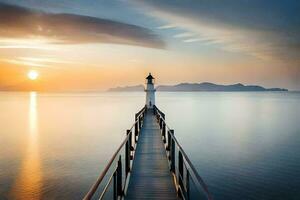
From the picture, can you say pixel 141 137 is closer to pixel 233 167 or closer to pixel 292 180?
pixel 233 167

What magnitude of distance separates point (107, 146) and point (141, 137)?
10347mm

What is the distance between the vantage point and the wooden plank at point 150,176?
232 inches

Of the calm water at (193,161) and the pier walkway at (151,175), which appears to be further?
the calm water at (193,161)

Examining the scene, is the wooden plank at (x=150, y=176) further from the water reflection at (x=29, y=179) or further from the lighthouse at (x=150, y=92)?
the lighthouse at (x=150, y=92)

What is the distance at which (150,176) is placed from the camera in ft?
23.3

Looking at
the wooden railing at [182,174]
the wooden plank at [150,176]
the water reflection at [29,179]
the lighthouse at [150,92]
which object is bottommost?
the water reflection at [29,179]

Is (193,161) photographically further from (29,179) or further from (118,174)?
(118,174)

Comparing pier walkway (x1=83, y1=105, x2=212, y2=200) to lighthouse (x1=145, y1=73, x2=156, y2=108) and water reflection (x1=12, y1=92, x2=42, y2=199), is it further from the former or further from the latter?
lighthouse (x1=145, y1=73, x2=156, y2=108)

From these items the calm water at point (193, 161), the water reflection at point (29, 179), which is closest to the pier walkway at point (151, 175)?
the calm water at point (193, 161)

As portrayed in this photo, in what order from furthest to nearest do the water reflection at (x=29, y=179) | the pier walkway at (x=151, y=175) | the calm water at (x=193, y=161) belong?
the calm water at (x=193, y=161), the water reflection at (x=29, y=179), the pier walkway at (x=151, y=175)

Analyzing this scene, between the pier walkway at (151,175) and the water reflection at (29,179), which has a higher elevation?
the pier walkway at (151,175)

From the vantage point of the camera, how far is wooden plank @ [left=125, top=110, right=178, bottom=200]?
589 cm

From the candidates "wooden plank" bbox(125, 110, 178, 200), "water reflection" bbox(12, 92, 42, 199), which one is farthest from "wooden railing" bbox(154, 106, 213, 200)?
"water reflection" bbox(12, 92, 42, 199)

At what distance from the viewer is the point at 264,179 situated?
524 inches
